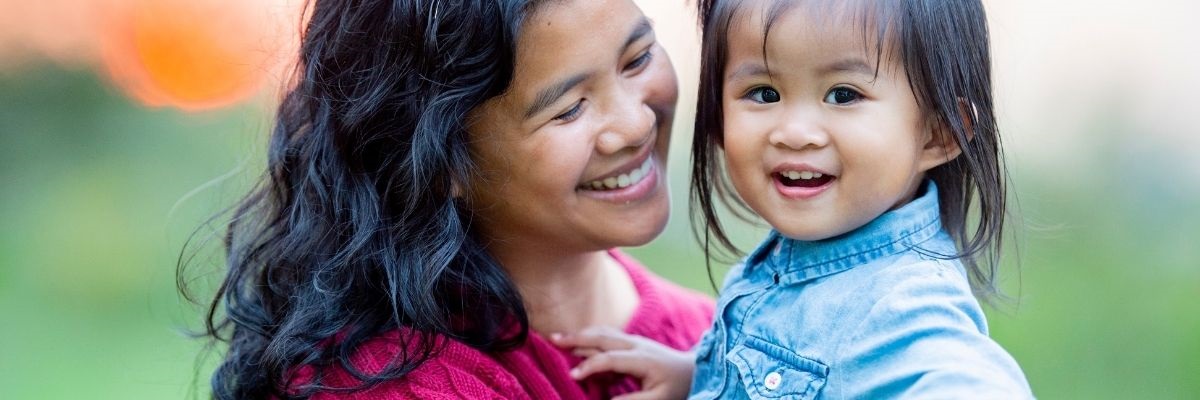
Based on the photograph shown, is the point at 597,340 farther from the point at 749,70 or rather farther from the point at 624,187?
the point at 749,70

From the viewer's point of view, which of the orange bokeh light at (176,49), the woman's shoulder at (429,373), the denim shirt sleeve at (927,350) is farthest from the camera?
the orange bokeh light at (176,49)

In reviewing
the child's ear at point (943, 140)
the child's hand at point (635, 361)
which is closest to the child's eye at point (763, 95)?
the child's ear at point (943, 140)

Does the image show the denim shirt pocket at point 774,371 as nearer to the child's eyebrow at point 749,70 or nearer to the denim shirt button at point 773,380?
the denim shirt button at point 773,380

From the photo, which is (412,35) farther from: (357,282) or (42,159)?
(42,159)

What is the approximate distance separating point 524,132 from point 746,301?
0.42 meters

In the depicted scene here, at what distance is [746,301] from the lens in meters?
1.87

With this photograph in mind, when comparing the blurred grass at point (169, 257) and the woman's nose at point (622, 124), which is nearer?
the woman's nose at point (622, 124)

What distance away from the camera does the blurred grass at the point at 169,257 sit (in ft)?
13.8

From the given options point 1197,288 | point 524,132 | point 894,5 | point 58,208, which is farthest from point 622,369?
point 58,208

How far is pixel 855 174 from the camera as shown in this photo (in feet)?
5.47

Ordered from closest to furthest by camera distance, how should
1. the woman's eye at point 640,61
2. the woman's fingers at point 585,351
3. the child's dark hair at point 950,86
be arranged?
the child's dark hair at point 950,86 < the woman's eye at point 640,61 < the woman's fingers at point 585,351

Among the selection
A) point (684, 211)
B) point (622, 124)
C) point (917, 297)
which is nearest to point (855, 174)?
point (917, 297)

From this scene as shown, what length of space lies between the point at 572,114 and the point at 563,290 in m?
0.41

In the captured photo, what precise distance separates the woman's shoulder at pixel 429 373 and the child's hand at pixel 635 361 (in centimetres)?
19
